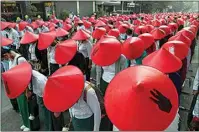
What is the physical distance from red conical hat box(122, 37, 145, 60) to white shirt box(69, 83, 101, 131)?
1.67 m

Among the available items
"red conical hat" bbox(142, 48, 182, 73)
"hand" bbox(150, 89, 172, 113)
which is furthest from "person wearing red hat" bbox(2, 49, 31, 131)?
"hand" bbox(150, 89, 172, 113)

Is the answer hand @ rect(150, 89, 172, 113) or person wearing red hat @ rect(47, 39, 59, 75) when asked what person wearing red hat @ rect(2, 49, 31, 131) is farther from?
hand @ rect(150, 89, 172, 113)

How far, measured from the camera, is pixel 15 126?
5172mm

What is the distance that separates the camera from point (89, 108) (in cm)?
305

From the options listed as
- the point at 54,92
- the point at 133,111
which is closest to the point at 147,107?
the point at 133,111

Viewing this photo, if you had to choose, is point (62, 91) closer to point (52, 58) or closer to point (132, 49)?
point (132, 49)

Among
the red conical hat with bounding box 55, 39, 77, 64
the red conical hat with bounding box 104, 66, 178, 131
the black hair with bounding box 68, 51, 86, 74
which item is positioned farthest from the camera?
the black hair with bounding box 68, 51, 86, 74

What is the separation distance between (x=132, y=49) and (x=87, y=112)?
1798mm

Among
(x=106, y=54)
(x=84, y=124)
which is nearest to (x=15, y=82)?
(x=84, y=124)

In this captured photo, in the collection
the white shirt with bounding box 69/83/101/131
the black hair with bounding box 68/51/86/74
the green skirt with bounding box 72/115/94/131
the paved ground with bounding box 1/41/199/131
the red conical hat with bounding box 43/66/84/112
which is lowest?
the paved ground with bounding box 1/41/199/131

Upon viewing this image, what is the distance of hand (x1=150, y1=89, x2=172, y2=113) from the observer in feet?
5.67

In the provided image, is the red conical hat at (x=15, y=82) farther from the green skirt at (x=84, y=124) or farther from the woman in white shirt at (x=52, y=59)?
the woman in white shirt at (x=52, y=59)

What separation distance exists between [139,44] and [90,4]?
95.5 ft

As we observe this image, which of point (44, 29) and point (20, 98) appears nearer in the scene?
point (20, 98)
